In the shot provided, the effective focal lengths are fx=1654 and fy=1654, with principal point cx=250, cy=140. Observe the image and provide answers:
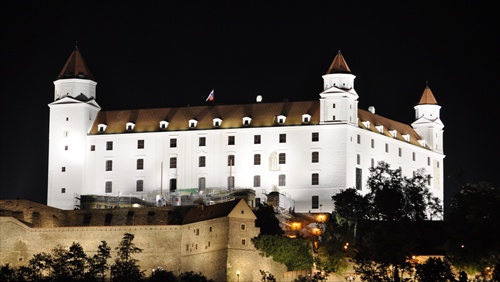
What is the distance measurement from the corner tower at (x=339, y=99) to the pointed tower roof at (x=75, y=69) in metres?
20.7

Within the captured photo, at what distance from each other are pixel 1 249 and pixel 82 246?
5762 millimetres

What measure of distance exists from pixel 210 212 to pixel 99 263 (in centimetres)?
854

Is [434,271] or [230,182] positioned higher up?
[230,182]

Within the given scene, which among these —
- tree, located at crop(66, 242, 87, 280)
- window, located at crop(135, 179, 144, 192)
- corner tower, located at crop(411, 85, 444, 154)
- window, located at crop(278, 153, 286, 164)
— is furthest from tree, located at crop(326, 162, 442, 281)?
tree, located at crop(66, 242, 87, 280)

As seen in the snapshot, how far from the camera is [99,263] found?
116 m

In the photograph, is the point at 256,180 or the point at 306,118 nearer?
the point at 256,180

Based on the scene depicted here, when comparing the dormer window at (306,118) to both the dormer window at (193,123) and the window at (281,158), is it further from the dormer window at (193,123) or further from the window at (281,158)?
the dormer window at (193,123)

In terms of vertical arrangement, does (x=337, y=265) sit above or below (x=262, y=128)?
below

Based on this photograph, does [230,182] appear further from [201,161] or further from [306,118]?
[306,118]

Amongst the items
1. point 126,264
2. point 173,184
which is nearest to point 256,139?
point 173,184

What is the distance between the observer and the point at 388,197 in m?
125

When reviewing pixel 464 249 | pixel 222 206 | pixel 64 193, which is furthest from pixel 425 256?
pixel 64 193

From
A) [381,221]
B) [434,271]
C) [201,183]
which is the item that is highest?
[201,183]

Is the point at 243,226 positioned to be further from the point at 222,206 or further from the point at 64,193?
the point at 64,193
